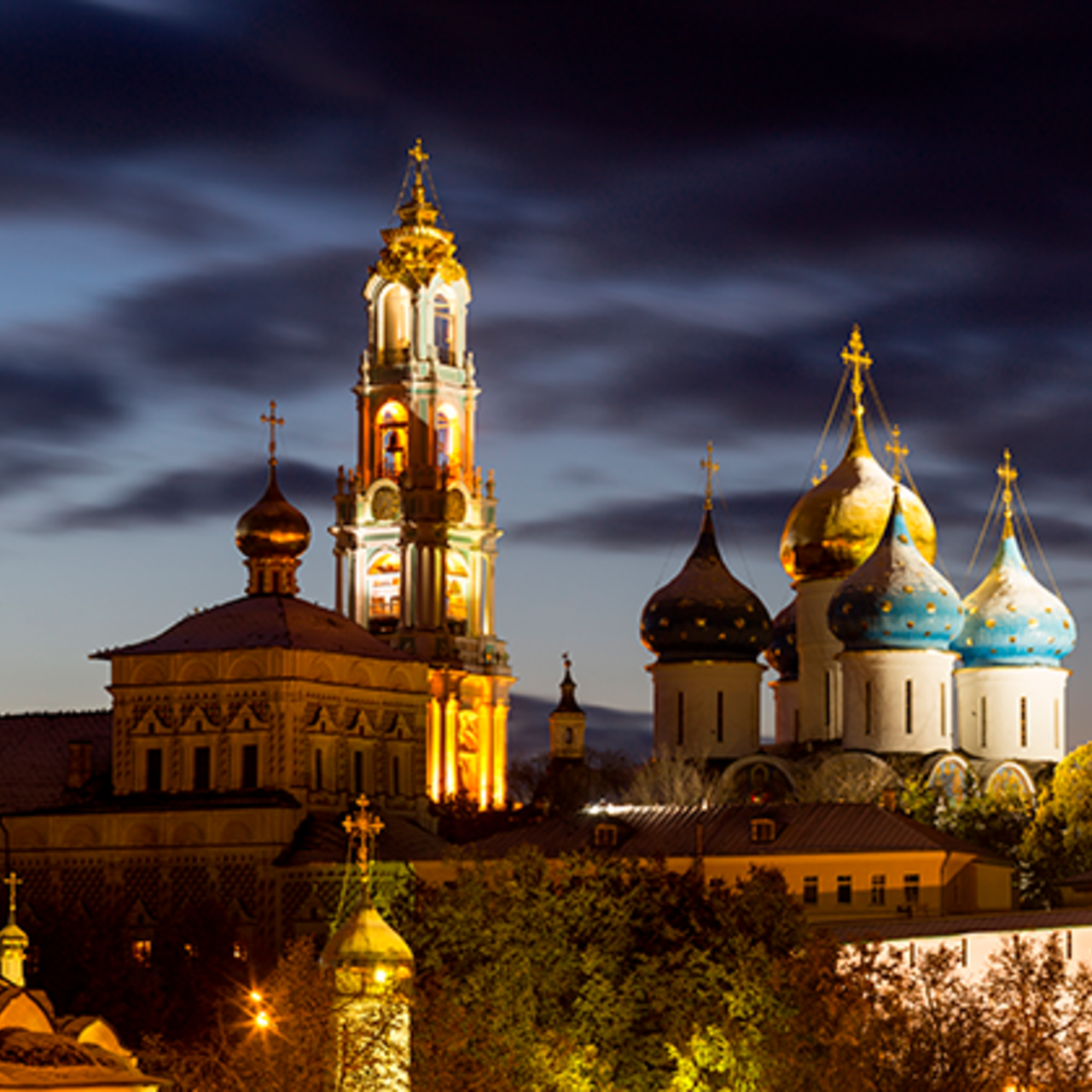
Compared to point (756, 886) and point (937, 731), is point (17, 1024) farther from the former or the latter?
point (937, 731)

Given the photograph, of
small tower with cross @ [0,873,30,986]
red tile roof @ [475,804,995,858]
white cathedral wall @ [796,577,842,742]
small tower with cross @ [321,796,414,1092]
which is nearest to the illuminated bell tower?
white cathedral wall @ [796,577,842,742]

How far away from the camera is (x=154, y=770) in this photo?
61.8 meters

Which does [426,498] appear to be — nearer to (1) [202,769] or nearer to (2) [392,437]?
(2) [392,437]

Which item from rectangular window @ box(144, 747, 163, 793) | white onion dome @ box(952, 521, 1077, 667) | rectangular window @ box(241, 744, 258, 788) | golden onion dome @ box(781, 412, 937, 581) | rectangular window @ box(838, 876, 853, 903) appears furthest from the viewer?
golden onion dome @ box(781, 412, 937, 581)

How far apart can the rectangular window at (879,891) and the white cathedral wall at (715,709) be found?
1609cm

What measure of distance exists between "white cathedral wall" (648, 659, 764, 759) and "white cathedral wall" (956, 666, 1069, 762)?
227 inches

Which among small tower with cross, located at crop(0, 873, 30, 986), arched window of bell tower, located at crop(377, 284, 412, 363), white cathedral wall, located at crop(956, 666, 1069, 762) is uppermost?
arched window of bell tower, located at crop(377, 284, 412, 363)

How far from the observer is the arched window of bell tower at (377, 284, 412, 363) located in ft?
251

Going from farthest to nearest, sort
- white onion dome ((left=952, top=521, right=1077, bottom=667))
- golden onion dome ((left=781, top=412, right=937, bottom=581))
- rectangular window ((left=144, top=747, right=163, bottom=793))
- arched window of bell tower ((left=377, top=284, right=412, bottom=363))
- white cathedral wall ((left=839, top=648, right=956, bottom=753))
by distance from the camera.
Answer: arched window of bell tower ((left=377, top=284, right=412, bottom=363)) → golden onion dome ((left=781, top=412, right=937, bottom=581)) → white onion dome ((left=952, top=521, right=1077, bottom=667)) → white cathedral wall ((left=839, top=648, right=956, bottom=753)) → rectangular window ((left=144, top=747, right=163, bottom=793))

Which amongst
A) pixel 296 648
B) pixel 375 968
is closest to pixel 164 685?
pixel 296 648

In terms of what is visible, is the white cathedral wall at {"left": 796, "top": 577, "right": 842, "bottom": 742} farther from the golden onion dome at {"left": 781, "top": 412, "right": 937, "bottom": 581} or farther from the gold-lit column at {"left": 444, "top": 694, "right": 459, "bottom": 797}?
the gold-lit column at {"left": 444, "top": 694, "right": 459, "bottom": 797}

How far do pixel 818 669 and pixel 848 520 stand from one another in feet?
12.0

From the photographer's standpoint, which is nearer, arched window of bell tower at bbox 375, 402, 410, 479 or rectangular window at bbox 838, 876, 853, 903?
rectangular window at bbox 838, 876, 853, 903

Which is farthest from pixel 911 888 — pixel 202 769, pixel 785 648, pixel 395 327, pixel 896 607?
pixel 395 327
